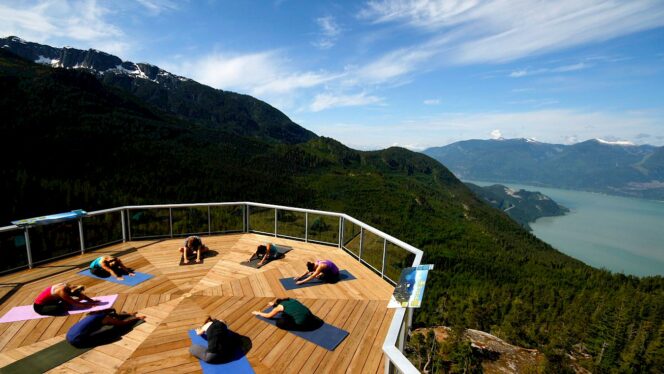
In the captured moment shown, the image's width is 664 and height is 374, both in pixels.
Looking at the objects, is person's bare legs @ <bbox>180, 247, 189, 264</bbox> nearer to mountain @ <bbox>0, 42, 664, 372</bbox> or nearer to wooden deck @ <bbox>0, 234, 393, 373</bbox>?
wooden deck @ <bbox>0, 234, 393, 373</bbox>

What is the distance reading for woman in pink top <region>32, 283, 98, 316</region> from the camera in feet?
19.7

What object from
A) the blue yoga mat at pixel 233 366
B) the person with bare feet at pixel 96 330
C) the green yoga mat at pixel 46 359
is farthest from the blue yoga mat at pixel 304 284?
the green yoga mat at pixel 46 359

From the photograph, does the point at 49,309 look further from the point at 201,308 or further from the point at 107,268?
the point at 201,308

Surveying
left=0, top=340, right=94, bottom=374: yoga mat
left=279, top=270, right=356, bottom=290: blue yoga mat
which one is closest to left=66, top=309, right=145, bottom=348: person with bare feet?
left=0, top=340, right=94, bottom=374: yoga mat

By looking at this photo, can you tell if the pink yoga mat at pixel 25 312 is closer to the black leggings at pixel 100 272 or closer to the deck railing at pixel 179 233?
the black leggings at pixel 100 272

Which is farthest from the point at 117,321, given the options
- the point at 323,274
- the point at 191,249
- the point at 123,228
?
the point at 123,228

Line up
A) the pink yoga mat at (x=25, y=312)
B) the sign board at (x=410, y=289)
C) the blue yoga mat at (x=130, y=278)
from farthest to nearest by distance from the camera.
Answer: the blue yoga mat at (x=130, y=278)
the pink yoga mat at (x=25, y=312)
the sign board at (x=410, y=289)

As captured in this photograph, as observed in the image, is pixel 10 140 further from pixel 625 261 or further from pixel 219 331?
pixel 625 261

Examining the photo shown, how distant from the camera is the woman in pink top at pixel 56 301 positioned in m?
5.99

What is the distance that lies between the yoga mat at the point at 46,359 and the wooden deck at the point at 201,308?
5.1 inches

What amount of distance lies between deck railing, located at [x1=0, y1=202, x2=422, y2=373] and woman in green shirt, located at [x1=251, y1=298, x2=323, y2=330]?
6.69 ft

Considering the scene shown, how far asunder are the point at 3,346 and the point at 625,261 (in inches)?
10588

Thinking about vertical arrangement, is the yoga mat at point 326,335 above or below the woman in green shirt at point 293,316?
below

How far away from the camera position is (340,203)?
132000 millimetres
